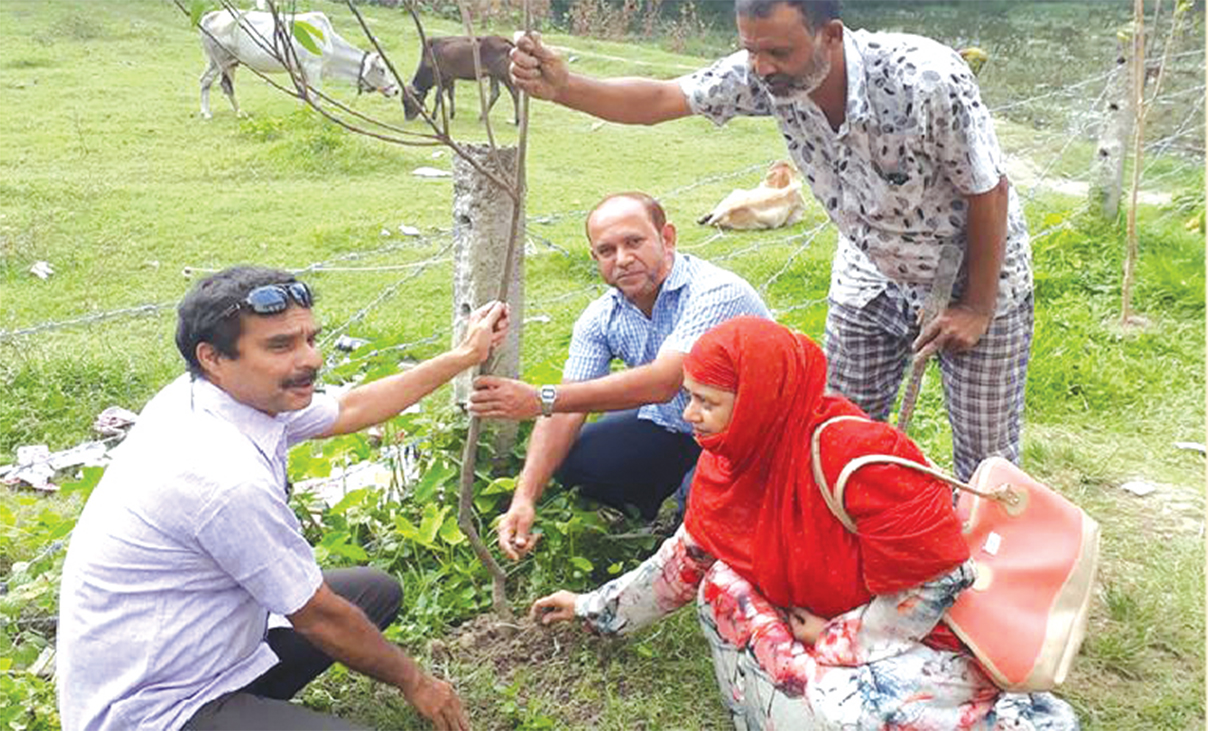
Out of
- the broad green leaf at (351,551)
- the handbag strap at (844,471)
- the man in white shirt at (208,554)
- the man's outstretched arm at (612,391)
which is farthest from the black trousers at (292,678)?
the handbag strap at (844,471)

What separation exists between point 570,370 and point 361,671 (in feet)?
3.48

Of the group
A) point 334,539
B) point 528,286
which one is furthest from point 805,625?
point 528,286

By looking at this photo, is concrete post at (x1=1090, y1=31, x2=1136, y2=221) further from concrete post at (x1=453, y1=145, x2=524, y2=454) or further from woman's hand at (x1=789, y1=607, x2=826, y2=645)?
woman's hand at (x1=789, y1=607, x2=826, y2=645)

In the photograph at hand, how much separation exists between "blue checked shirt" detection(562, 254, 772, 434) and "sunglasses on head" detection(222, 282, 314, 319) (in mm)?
1021

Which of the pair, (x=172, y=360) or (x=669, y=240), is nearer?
(x=669, y=240)

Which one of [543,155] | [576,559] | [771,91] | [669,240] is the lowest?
[543,155]

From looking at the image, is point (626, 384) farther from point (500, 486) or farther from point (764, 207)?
point (764, 207)

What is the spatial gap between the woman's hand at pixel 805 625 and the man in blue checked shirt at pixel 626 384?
2.35ft

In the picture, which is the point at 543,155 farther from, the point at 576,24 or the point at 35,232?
the point at 576,24

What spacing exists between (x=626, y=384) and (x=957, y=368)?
2.66ft

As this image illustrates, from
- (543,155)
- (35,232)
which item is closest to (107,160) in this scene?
(35,232)

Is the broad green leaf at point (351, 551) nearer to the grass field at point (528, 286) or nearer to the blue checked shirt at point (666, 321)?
the grass field at point (528, 286)

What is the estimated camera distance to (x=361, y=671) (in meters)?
2.39

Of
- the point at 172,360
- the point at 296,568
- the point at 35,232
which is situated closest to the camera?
the point at 296,568
